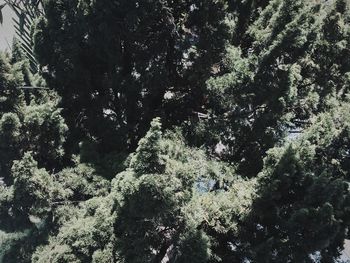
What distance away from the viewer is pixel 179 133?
9266 millimetres

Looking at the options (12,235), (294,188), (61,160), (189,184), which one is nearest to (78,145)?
(61,160)

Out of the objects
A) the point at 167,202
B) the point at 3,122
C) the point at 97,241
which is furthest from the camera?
the point at 3,122

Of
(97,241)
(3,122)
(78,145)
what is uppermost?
(3,122)

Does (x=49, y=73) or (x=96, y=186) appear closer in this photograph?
(x=96, y=186)

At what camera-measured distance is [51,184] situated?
8.72 meters

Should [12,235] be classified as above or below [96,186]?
below

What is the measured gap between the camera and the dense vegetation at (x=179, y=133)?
7410mm

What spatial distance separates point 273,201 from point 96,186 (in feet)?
10.6

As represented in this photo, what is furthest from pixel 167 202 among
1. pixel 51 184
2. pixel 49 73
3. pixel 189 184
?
pixel 49 73

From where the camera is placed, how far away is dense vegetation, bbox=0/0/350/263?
24.3 feet

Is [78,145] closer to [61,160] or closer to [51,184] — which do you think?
[61,160]

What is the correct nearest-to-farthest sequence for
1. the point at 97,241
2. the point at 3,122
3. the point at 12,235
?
1. the point at 97,241
2. the point at 3,122
3. the point at 12,235

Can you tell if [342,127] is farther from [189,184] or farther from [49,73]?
[49,73]

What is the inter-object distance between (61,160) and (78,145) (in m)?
0.46
